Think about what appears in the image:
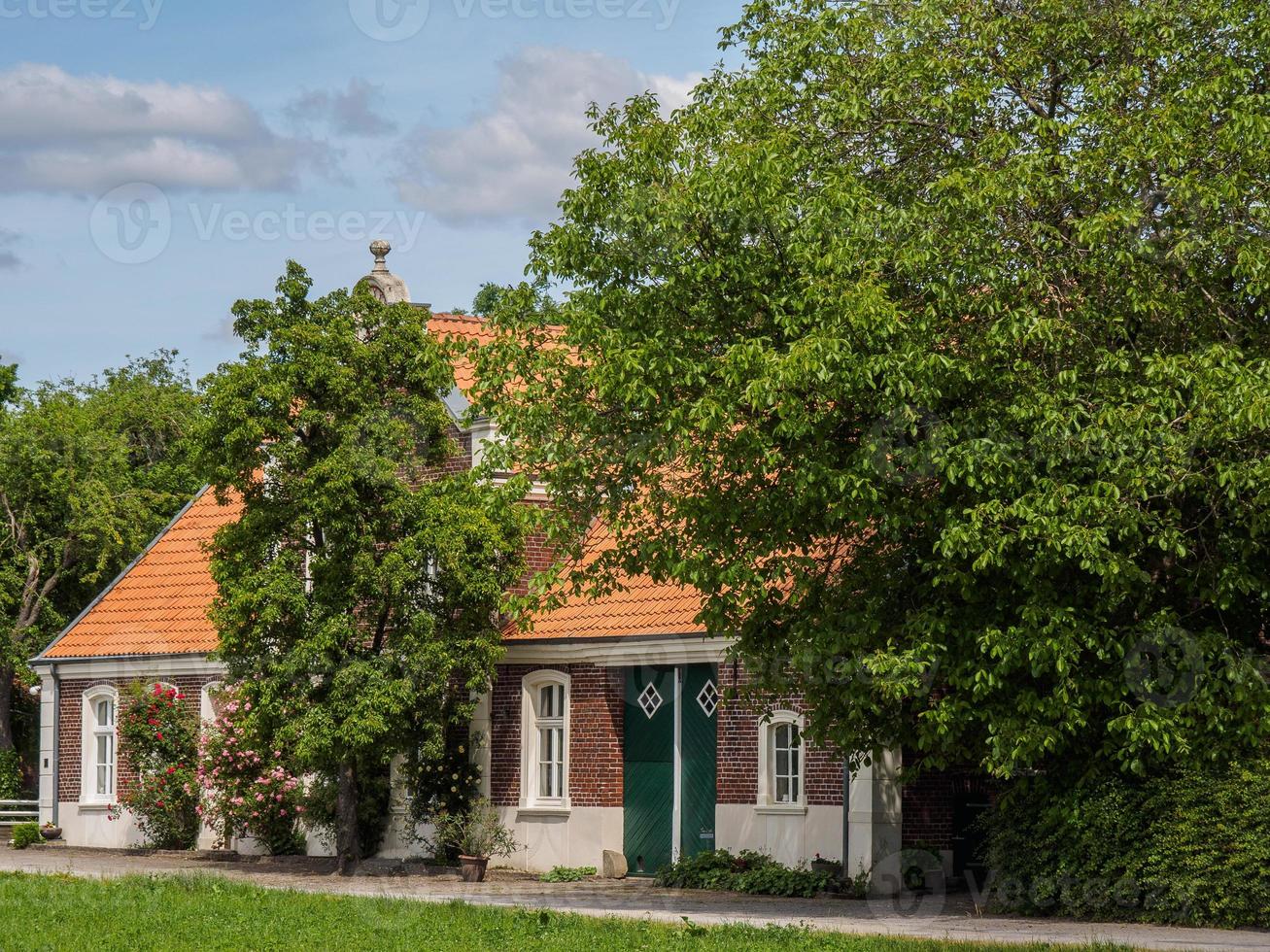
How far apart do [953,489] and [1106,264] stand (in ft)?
8.36

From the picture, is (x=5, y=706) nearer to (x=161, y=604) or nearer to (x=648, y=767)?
(x=161, y=604)

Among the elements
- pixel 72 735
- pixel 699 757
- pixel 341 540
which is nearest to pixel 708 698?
pixel 699 757

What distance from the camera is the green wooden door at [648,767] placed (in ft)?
76.1

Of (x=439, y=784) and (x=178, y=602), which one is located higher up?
(x=178, y=602)

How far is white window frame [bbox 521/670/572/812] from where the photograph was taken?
968 inches

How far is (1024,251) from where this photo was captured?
1667 centimetres

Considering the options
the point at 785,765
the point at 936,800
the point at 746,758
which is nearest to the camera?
the point at 936,800

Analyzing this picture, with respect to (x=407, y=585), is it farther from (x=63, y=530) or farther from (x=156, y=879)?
(x=63, y=530)

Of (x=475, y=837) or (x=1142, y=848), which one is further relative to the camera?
(x=475, y=837)

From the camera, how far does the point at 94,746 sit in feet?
102

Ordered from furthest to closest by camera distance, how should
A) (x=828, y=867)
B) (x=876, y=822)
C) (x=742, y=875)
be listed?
(x=742, y=875) → (x=828, y=867) → (x=876, y=822)

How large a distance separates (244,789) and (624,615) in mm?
6966

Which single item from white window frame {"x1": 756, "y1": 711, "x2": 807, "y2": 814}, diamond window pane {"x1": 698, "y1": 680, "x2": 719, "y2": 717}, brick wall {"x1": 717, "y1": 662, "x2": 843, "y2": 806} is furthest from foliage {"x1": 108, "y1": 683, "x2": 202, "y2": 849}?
white window frame {"x1": 756, "y1": 711, "x2": 807, "y2": 814}

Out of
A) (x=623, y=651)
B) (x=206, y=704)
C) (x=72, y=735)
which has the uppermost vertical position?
(x=623, y=651)
